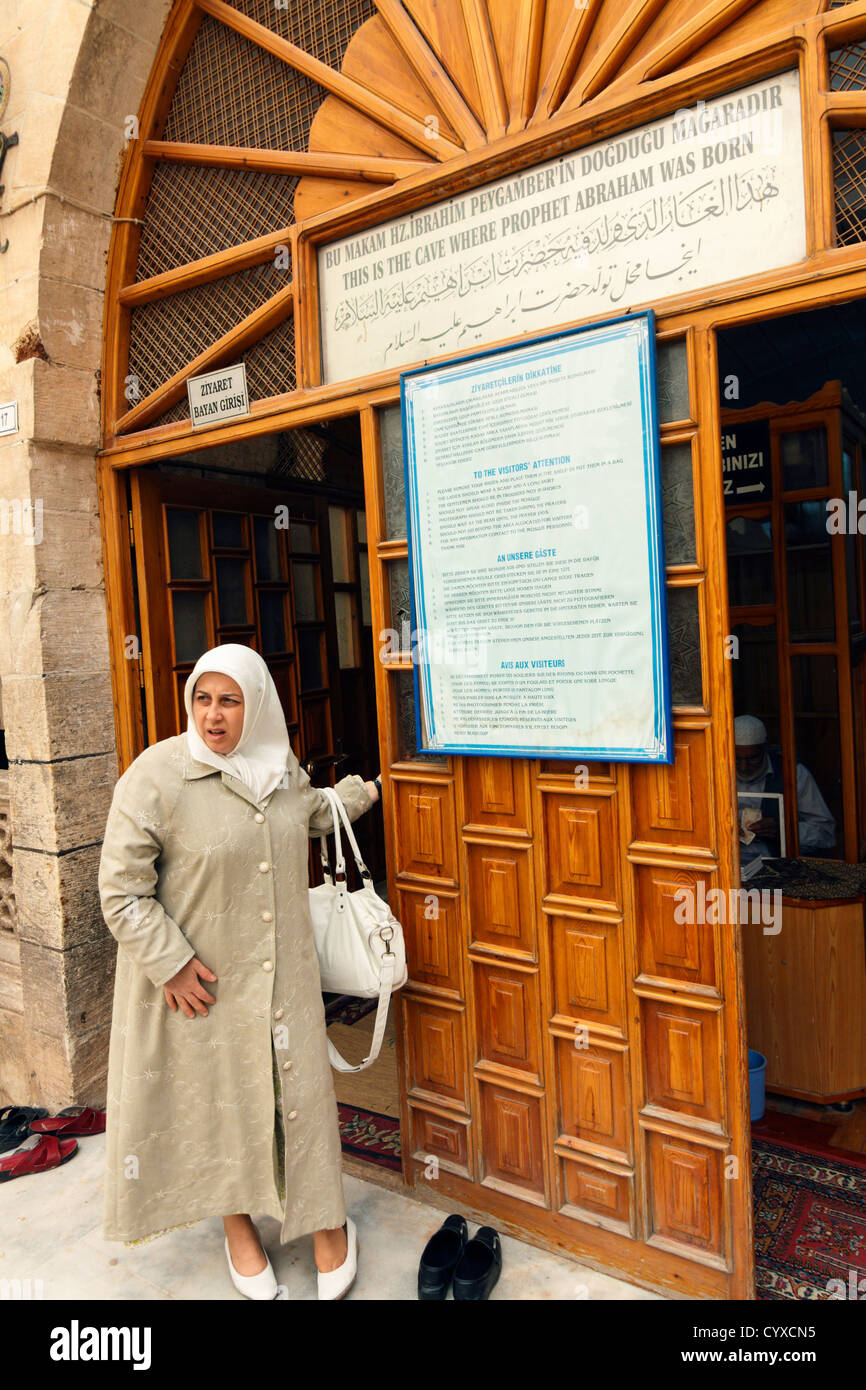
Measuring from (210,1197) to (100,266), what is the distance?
350 centimetres

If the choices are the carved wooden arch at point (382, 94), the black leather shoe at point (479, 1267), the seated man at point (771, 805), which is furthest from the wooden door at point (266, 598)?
the black leather shoe at point (479, 1267)

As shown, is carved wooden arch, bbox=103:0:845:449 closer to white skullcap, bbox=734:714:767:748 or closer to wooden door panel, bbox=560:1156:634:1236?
white skullcap, bbox=734:714:767:748

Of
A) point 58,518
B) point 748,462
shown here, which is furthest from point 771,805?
point 58,518

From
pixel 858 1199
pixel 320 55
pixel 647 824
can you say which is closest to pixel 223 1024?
pixel 647 824

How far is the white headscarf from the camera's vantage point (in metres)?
2.43

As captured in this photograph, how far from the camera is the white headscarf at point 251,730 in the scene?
95.5 inches

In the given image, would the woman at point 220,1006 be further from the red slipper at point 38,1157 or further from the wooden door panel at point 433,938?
the red slipper at point 38,1157

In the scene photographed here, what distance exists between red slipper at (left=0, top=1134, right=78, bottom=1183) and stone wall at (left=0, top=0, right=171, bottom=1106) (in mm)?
200

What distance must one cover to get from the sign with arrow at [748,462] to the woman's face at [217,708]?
8.66 ft

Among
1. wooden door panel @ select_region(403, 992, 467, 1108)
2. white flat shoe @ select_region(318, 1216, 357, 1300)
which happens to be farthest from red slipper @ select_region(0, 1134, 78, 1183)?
wooden door panel @ select_region(403, 992, 467, 1108)

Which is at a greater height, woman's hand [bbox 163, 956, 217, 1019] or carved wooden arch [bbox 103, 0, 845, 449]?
carved wooden arch [bbox 103, 0, 845, 449]

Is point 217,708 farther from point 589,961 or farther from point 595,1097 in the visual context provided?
point 595,1097

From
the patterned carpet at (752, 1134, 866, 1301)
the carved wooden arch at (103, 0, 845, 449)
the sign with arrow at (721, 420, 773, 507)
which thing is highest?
the carved wooden arch at (103, 0, 845, 449)

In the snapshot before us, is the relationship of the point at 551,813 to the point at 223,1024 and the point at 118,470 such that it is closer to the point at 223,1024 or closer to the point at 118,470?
the point at 223,1024
